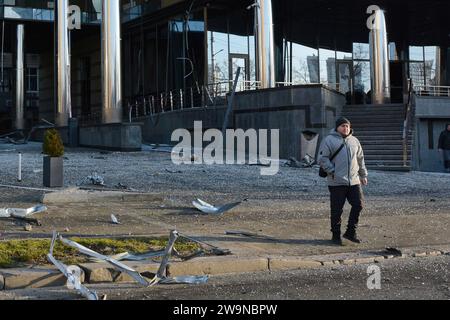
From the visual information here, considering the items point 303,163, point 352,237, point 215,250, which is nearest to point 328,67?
point 303,163

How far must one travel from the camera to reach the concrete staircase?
19.3 meters

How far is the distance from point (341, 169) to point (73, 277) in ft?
13.3

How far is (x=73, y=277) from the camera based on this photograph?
20.0 ft

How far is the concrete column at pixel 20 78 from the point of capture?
32.0m

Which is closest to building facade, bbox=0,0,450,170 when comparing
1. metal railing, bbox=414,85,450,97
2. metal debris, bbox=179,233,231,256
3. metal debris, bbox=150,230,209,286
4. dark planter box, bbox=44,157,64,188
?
metal railing, bbox=414,85,450,97

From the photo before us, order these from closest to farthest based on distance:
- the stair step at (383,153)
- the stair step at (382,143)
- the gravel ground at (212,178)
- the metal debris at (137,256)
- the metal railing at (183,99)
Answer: the metal debris at (137,256), the gravel ground at (212,178), the stair step at (383,153), the stair step at (382,143), the metal railing at (183,99)

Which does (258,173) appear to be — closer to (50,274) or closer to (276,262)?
(276,262)

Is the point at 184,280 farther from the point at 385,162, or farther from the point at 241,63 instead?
the point at 241,63

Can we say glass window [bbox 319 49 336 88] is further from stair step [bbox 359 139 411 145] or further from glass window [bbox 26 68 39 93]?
glass window [bbox 26 68 39 93]

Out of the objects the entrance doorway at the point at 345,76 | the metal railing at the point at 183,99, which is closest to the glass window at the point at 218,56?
the metal railing at the point at 183,99

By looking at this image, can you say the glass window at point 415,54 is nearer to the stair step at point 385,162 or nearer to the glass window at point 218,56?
the glass window at point 218,56

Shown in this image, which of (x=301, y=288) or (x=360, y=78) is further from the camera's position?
(x=360, y=78)

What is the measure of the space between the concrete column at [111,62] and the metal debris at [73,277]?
1736 cm
